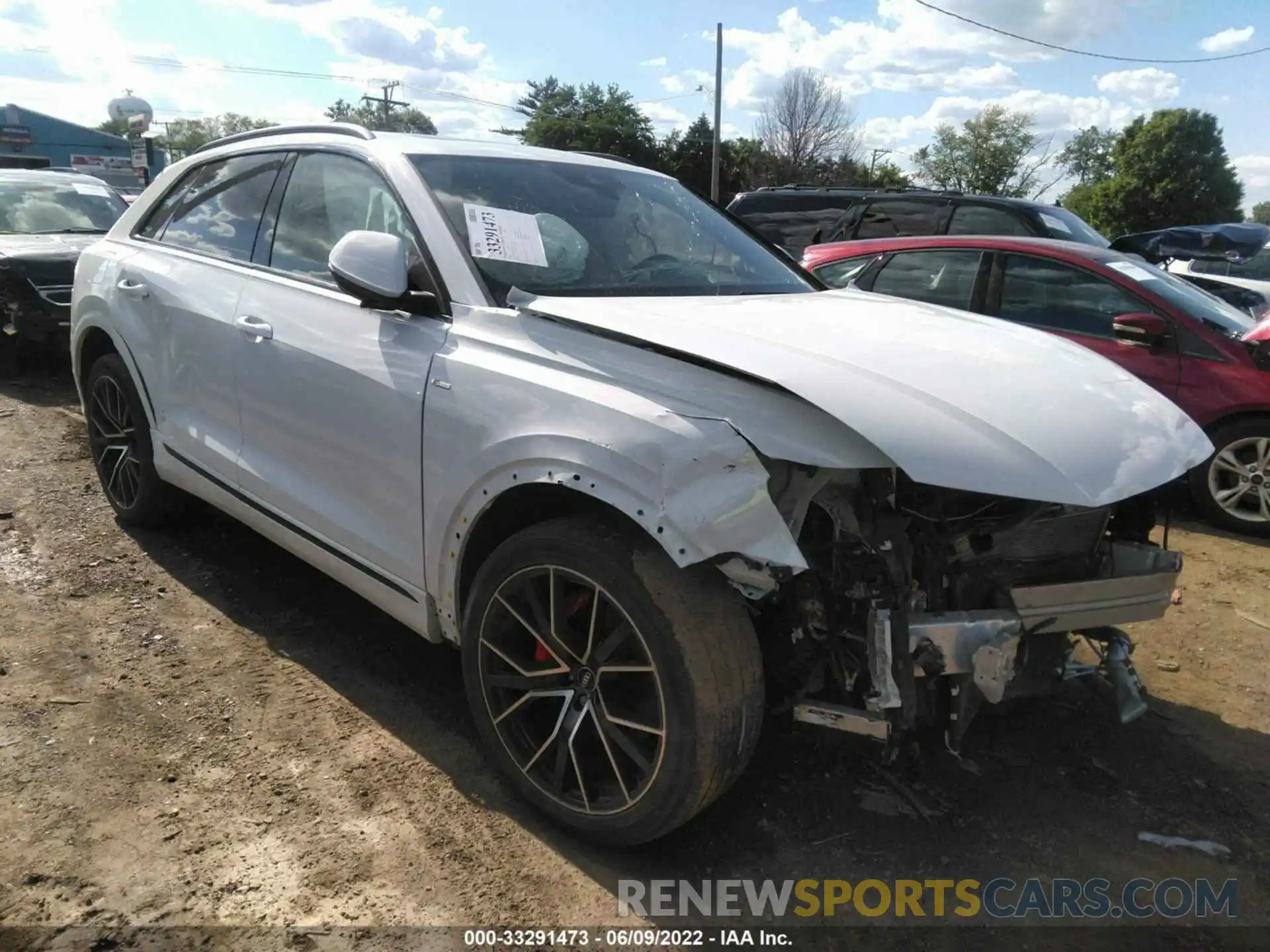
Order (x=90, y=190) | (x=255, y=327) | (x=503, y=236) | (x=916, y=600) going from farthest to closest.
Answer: (x=90, y=190) → (x=255, y=327) → (x=503, y=236) → (x=916, y=600)

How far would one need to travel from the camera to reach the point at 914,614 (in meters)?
2.30

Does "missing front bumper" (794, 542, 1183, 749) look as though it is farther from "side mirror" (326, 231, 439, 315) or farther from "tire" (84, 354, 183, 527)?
"tire" (84, 354, 183, 527)

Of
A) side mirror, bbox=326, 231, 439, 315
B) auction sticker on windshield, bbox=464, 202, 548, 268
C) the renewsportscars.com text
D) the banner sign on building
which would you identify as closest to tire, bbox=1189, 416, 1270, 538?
the renewsportscars.com text

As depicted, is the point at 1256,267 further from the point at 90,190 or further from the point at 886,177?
the point at 886,177

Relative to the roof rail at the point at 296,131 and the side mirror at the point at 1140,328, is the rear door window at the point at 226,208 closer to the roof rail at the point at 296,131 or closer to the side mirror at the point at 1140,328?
the roof rail at the point at 296,131

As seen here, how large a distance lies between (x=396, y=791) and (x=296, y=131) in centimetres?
255

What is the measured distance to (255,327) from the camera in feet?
A: 10.9

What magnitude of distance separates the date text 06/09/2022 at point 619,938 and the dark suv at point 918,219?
5.82m

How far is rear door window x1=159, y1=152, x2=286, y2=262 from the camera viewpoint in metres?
3.67

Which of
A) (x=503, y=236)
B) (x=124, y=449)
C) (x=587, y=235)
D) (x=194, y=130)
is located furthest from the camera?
(x=194, y=130)

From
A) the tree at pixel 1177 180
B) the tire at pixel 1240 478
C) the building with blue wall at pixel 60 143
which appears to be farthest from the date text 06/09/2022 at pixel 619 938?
the building with blue wall at pixel 60 143

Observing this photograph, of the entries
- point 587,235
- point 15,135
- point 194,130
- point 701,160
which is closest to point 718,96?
point 701,160

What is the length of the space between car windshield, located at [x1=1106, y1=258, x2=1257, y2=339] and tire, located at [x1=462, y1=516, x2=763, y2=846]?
15.1 ft

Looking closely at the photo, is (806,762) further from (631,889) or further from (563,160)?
(563,160)
